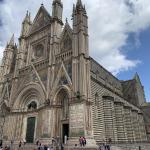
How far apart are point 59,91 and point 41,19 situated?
14.6 metres

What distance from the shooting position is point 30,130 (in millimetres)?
23500

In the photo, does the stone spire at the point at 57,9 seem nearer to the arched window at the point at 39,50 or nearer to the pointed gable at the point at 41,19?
the pointed gable at the point at 41,19

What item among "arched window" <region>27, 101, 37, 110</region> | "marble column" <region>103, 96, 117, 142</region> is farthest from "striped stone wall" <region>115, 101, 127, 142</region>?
"arched window" <region>27, 101, 37, 110</region>

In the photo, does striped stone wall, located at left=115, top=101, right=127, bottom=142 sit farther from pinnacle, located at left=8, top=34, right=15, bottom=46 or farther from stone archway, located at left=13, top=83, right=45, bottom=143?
pinnacle, located at left=8, top=34, right=15, bottom=46

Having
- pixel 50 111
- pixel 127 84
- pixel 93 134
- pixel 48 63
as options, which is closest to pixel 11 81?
pixel 48 63

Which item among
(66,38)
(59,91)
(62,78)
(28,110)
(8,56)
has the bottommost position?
(28,110)

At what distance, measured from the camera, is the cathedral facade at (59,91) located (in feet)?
64.3

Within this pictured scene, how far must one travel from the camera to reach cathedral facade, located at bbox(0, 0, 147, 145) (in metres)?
19.6

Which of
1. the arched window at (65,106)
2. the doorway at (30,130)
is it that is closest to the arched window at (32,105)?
the doorway at (30,130)

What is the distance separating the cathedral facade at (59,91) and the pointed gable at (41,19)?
207 mm

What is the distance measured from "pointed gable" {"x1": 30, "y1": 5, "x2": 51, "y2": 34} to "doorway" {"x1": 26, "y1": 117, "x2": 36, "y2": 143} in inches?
560

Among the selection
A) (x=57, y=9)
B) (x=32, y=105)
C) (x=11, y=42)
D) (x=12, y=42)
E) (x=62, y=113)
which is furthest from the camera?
(x=12, y=42)

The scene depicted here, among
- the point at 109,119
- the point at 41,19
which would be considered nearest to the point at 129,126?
the point at 109,119

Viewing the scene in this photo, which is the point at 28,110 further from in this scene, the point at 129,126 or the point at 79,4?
the point at 79,4
